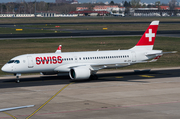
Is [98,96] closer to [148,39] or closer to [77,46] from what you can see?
[148,39]

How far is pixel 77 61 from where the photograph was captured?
1743 inches

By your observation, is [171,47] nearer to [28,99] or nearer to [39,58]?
[39,58]

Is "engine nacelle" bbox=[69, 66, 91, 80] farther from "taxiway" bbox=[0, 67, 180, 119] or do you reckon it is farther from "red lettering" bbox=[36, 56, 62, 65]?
"red lettering" bbox=[36, 56, 62, 65]

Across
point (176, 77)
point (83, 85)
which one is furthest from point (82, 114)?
point (176, 77)

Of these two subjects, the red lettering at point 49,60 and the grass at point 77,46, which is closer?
the red lettering at point 49,60

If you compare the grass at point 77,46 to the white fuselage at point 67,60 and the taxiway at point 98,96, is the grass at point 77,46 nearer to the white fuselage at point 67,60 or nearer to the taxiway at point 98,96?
the white fuselage at point 67,60

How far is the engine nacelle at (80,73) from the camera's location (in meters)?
41.6

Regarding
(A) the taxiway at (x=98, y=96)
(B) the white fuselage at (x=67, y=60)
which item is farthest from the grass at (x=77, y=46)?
(A) the taxiway at (x=98, y=96)

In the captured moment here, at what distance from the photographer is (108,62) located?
46156 millimetres

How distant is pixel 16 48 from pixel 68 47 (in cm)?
1235

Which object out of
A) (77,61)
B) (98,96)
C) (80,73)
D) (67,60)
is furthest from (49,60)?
(98,96)

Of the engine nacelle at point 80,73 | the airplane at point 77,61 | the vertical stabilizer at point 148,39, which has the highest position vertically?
the vertical stabilizer at point 148,39

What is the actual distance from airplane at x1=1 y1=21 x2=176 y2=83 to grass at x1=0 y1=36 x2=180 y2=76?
341 inches

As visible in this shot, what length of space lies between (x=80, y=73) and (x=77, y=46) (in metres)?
37.9
